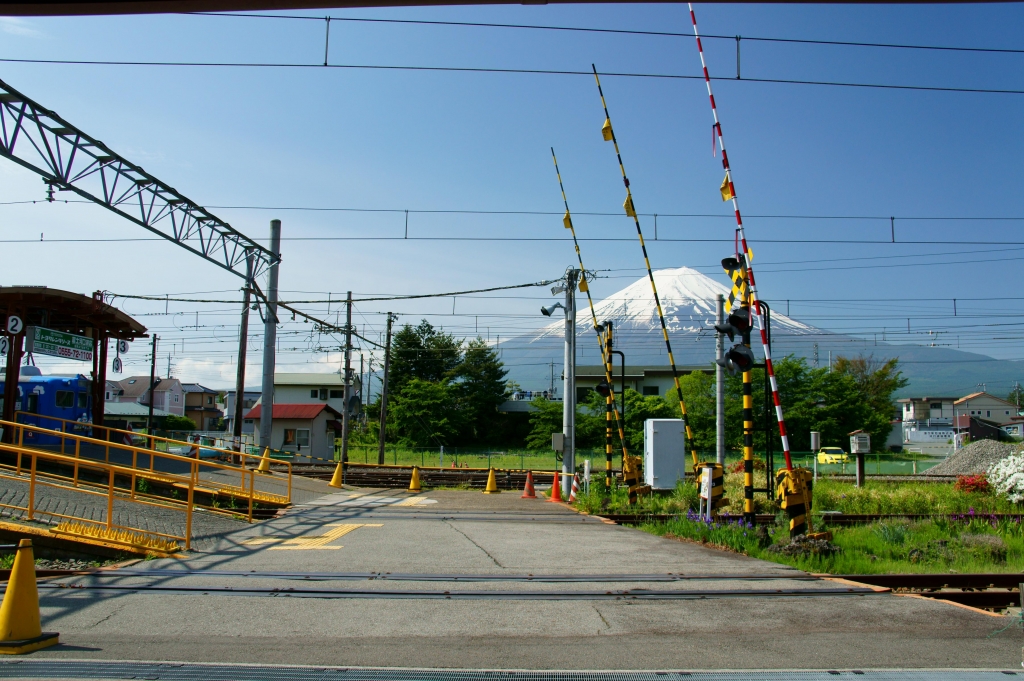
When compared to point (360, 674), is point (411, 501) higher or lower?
lower

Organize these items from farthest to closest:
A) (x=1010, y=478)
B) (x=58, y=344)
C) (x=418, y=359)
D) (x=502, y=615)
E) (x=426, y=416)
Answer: (x=418, y=359) → (x=426, y=416) → (x=58, y=344) → (x=1010, y=478) → (x=502, y=615)

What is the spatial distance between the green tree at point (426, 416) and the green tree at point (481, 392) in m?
1.91

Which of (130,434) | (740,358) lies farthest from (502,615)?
(130,434)

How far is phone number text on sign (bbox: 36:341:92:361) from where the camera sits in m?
21.5

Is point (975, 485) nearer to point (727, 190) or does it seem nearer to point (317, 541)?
point (727, 190)

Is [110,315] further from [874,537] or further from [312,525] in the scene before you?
[874,537]

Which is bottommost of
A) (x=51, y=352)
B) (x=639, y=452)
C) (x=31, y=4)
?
(x=639, y=452)

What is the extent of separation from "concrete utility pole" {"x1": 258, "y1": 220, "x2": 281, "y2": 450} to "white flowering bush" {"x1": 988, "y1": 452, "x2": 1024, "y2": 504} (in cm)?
2037

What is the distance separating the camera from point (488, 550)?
10.8 meters

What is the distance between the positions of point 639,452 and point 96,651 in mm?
46115

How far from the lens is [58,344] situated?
22.1 metres

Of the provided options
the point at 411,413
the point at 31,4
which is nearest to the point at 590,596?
the point at 31,4

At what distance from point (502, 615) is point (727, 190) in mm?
8057

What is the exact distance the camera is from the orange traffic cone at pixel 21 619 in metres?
5.79
